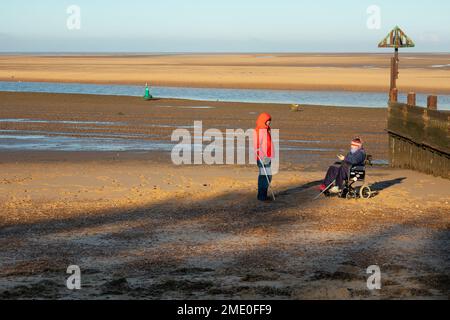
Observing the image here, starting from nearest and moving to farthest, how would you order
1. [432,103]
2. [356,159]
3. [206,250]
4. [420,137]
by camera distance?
[206,250] → [356,159] → [432,103] → [420,137]

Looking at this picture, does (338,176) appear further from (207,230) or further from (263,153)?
(207,230)

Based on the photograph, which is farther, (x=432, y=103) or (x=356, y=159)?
(x=432, y=103)

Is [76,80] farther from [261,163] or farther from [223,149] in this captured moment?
[261,163]

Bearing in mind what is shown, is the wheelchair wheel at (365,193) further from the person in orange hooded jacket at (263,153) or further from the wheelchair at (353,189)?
the person in orange hooded jacket at (263,153)

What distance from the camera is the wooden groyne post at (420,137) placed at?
52.0ft

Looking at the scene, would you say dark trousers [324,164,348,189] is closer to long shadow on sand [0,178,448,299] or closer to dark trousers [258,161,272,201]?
long shadow on sand [0,178,448,299]

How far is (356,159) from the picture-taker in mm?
13883

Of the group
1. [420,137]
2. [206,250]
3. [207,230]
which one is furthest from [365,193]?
[206,250]

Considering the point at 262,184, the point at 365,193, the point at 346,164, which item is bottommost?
the point at 365,193

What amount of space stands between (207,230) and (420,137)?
7460mm

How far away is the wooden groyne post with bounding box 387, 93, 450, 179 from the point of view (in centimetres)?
1585

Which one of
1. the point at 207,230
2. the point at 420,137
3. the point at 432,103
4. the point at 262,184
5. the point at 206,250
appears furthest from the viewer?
the point at 420,137

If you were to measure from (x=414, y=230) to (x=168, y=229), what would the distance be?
352 centimetres

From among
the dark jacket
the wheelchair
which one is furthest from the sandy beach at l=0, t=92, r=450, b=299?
the dark jacket
